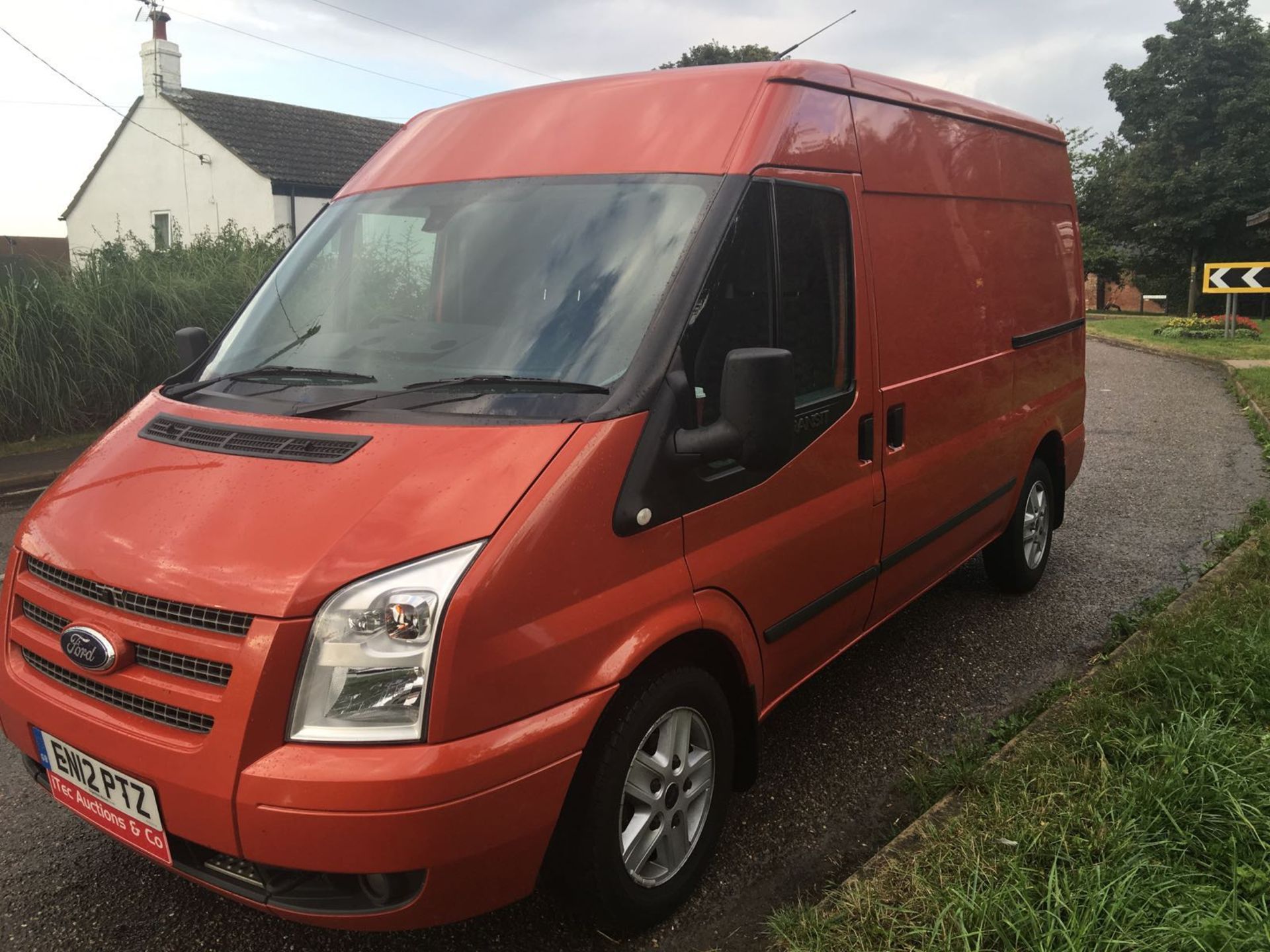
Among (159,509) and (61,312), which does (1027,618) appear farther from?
(61,312)

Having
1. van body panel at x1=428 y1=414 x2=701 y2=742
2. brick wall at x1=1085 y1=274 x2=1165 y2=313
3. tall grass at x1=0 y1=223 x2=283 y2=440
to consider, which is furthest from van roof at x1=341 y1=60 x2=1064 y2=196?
brick wall at x1=1085 y1=274 x2=1165 y2=313

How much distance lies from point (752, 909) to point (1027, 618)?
114 inches

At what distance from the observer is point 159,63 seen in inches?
1093

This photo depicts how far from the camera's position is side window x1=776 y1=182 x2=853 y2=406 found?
3100 millimetres

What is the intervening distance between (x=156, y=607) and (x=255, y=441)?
0.53m

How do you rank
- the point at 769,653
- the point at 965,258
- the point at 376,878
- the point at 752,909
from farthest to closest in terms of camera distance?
the point at 965,258 → the point at 769,653 → the point at 752,909 → the point at 376,878

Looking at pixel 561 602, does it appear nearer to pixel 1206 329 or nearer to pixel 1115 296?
pixel 1206 329

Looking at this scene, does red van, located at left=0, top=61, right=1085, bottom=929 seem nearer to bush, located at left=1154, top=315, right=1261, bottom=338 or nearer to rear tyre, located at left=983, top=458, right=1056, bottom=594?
rear tyre, located at left=983, top=458, right=1056, bottom=594

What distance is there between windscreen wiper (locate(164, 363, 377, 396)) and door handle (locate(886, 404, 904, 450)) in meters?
1.81

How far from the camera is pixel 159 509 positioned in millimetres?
2496

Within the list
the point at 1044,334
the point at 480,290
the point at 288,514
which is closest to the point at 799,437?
the point at 480,290

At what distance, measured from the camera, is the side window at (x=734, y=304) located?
2.72m

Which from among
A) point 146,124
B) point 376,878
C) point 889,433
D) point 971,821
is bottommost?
point 971,821

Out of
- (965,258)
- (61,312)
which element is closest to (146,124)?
(61,312)
